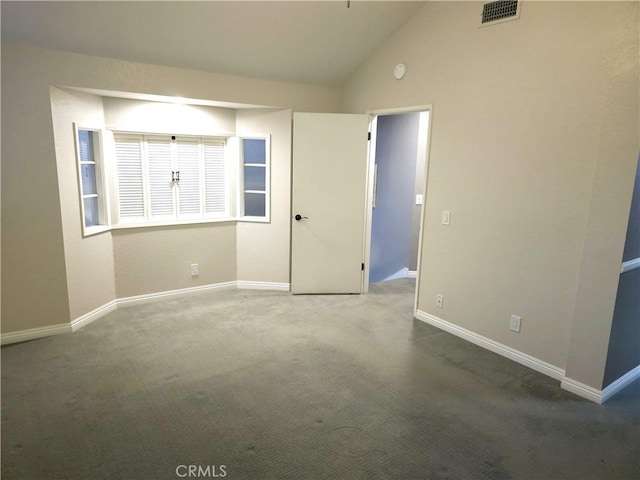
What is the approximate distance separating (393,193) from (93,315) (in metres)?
3.71

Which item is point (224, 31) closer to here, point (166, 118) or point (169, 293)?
point (166, 118)

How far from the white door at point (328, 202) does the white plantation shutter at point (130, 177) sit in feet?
5.33

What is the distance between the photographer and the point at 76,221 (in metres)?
3.45

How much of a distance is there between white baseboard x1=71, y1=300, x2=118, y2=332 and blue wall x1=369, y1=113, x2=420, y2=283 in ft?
9.93

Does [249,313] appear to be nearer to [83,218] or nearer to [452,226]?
[83,218]

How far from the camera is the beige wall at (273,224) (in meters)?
4.39

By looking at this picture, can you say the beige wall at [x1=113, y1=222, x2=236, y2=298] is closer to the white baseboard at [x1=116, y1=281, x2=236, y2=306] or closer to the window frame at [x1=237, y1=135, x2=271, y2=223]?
the white baseboard at [x1=116, y1=281, x2=236, y2=306]

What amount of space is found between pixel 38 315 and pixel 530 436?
3.78 m

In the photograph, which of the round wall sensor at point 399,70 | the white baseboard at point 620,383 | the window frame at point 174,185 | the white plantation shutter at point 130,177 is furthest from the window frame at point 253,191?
the white baseboard at point 620,383

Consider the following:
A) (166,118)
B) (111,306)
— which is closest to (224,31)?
(166,118)

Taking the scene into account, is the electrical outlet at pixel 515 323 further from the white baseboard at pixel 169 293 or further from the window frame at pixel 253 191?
the white baseboard at pixel 169 293

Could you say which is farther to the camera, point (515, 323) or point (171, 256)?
point (171, 256)

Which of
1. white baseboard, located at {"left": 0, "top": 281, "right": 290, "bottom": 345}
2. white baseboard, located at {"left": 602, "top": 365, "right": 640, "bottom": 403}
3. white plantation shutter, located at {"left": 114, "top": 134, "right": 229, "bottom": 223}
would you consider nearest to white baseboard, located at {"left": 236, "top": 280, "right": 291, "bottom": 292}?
white baseboard, located at {"left": 0, "top": 281, "right": 290, "bottom": 345}

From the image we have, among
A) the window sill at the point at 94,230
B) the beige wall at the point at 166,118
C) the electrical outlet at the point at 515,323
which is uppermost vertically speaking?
the beige wall at the point at 166,118
